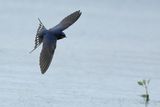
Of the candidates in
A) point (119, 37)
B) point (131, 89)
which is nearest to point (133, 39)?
point (119, 37)

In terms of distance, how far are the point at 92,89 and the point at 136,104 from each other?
106cm

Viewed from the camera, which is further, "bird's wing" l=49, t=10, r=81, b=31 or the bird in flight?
"bird's wing" l=49, t=10, r=81, b=31

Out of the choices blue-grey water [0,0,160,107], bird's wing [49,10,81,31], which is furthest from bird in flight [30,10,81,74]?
blue-grey water [0,0,160,107]

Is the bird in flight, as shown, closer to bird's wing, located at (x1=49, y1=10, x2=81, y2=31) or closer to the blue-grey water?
bird's wing, located at (x1=49, y1=10, x2=81, y2=31)

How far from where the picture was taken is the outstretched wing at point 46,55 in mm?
9000

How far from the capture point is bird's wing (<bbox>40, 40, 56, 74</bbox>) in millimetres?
9006

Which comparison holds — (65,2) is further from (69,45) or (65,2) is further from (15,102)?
(15,102)

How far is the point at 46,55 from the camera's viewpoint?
30.5 feet

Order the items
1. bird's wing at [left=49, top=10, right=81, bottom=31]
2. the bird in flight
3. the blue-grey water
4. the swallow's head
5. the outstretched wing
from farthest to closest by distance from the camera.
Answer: the blue-grey water
bird's wing at [left=49, top=10, right=81, bottom=31]
the swallow's head
the bird in flight
the outstretched wing

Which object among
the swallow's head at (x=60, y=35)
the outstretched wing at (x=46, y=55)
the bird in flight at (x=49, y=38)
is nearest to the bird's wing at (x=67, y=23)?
the bird in flight at (x=49, y=38)

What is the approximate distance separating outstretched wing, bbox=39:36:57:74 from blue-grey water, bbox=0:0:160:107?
2.21m

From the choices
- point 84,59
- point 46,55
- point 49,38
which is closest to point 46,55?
point 46,55

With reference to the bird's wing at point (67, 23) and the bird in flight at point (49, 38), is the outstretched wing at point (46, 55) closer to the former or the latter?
the bird in flight at point (49, 38)

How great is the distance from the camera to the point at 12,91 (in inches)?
504
